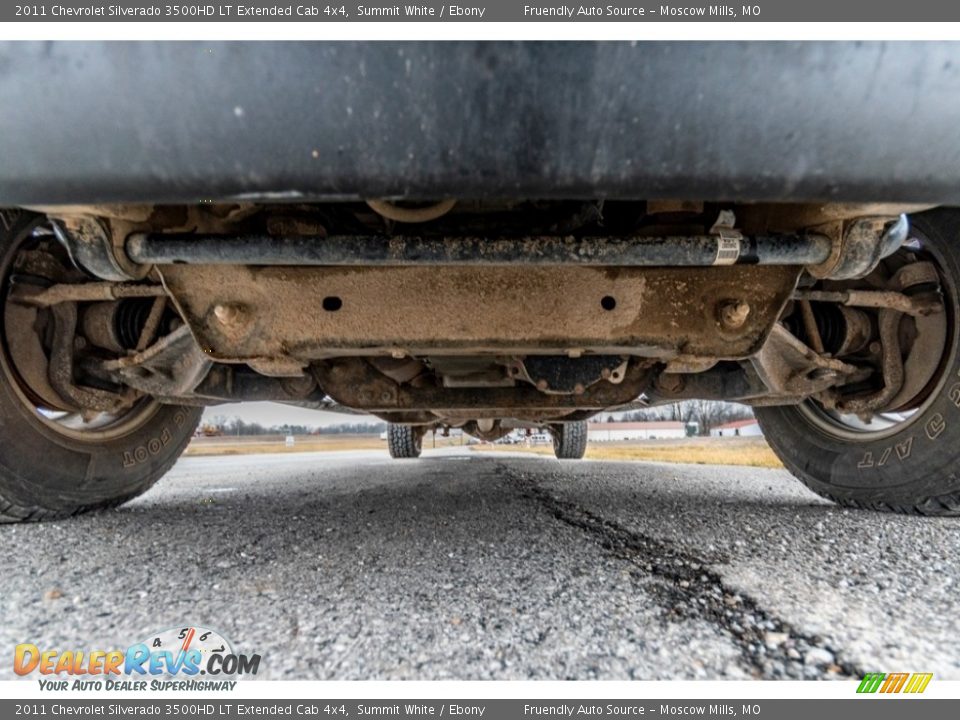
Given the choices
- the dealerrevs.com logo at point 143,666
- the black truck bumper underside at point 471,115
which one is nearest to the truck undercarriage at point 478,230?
the black truck bumper underside at point 471,115

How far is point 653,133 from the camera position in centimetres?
42

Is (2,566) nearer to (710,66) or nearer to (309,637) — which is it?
(309,637)

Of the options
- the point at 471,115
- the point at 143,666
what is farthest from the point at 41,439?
the point at 471,115

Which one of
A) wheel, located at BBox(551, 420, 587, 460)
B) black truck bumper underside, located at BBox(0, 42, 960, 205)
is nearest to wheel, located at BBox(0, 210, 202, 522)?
black truck bumper underside, located at BBox(0, 42, 960, 205)

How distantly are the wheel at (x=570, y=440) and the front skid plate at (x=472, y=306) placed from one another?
304 centimetres

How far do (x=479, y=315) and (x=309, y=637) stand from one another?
1.80ft

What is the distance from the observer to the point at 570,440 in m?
4.23

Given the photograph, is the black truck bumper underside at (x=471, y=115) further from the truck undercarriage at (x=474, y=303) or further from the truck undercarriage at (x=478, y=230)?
the truck undercarriage at (x=474, y=303)

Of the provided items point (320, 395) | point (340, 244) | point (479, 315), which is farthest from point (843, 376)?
point (320, 395)

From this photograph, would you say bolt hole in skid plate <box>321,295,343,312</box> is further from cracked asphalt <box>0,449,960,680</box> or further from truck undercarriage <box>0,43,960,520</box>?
cracked asphalt <box>0,449,960,680</box>

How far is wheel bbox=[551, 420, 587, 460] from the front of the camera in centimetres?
399

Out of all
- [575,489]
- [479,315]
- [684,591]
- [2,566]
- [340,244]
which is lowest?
[575,489]

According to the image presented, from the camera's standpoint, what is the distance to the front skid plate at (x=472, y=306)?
793 mm

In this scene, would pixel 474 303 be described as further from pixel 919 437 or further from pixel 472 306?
pixel 919 437
